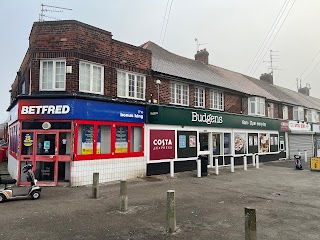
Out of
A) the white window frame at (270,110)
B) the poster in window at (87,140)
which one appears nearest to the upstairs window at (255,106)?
the white window frame at (270,110)

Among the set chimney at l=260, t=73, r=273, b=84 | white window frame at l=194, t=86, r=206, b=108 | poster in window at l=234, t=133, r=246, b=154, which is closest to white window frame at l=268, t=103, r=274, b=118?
poster in window at l=234, t=133, r=246, b=154

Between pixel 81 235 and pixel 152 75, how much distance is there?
10592 mm

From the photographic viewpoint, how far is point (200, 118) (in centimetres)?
1625

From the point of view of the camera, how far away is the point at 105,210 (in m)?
7.36

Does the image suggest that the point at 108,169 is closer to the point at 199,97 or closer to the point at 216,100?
the point at 199,97

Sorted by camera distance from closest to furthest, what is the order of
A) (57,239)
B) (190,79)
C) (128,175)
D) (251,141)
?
(57,239), (128,175), (190,79), (251,141)

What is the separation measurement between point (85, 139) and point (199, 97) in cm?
904

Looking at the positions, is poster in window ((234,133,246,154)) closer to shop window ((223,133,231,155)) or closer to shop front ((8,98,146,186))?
shop window ((223,133,231,155))

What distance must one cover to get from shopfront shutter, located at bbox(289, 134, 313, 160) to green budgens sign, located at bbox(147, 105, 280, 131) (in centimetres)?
575

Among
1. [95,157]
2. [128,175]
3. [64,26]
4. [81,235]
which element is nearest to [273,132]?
[128,175]

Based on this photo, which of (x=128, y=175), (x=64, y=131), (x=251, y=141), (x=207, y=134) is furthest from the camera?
(x=251, y=141)

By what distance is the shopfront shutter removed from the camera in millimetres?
26078

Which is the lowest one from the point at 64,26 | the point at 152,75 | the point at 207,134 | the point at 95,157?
the point at 95,157

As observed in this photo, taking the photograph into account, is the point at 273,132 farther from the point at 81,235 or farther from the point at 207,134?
the point at 81,235
